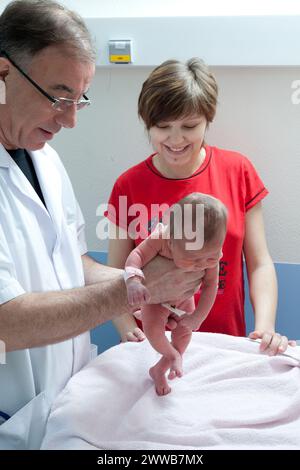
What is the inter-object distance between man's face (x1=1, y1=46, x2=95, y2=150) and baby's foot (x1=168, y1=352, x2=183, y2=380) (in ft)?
1.98

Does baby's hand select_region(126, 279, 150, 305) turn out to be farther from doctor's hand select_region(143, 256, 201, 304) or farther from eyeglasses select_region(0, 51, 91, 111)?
eyeglasses select_region(0, 51, 91, 111)

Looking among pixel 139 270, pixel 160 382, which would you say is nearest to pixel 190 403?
pixel 160 382

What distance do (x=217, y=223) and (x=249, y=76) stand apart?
1.02 m

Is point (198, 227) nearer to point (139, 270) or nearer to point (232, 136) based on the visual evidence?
point (139, 270)

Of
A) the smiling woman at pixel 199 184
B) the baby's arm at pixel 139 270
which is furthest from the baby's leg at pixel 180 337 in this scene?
the smiling woman at pixel 199 184

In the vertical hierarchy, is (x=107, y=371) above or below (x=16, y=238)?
below

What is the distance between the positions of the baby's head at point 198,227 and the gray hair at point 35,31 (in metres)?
0.40

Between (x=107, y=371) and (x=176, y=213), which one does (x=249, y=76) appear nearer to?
(x=176, y=213)

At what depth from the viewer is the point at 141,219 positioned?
2.03 meters

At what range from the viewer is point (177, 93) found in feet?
6.04

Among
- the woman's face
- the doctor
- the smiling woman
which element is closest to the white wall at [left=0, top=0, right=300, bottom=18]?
the smiling woman
